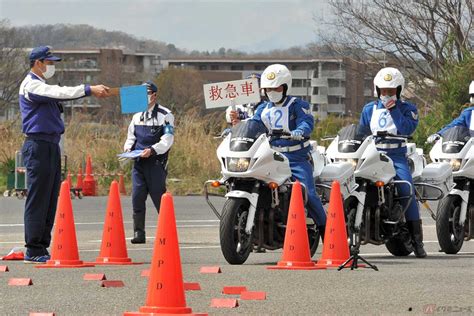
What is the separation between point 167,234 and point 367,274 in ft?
11.6

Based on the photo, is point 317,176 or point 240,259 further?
point 317,176

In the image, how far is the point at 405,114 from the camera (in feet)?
52.7

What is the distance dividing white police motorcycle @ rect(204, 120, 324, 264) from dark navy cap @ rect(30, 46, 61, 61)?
6.59 feet

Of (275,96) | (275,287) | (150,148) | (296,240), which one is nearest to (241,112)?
(150,148)

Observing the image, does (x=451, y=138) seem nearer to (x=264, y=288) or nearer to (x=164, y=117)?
(x=164, y=117)

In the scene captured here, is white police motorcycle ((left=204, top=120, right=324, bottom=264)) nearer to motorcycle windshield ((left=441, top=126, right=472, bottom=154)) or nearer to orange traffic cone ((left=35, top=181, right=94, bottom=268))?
orange traffic cone ((left=35, top=181, right=94, bottom=268))

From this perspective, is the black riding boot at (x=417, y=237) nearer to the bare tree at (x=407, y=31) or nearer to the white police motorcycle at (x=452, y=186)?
the white police motorcycle at (x=452, y=186)

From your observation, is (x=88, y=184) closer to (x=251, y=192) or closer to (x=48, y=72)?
(x=48, y=72)

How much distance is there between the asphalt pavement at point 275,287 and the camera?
35.0 feet

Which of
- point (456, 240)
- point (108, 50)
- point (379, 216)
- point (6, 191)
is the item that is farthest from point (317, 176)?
point (108, 50)

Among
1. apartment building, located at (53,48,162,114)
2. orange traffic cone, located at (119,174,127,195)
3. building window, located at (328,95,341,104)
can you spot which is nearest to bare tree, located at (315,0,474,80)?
orange traffic cone, located at (119,174,127,195)

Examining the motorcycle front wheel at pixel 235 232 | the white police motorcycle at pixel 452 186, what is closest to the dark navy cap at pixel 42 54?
the motorcycle front wheel at pixel 235 232

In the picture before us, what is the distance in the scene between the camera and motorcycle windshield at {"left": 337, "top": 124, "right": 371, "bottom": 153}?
15.8m

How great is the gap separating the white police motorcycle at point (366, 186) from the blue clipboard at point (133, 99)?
2221mm
